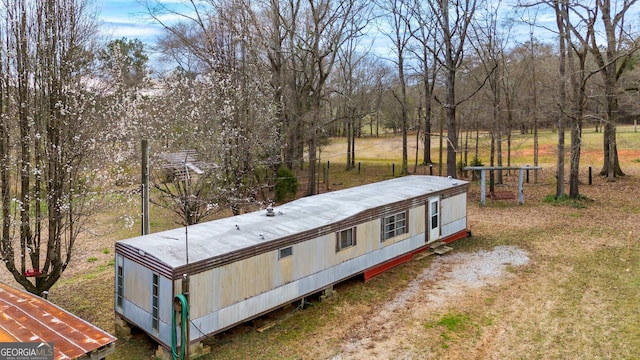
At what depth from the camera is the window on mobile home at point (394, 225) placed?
12201mm

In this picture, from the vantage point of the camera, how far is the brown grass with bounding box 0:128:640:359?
27.4 ft

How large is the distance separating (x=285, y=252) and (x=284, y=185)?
12.7m

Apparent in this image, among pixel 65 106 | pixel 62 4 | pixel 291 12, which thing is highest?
pixel 291 12

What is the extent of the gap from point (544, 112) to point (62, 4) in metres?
25.1

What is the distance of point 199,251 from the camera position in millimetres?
8297

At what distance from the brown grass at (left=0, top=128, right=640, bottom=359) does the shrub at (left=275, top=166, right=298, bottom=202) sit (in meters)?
8.30

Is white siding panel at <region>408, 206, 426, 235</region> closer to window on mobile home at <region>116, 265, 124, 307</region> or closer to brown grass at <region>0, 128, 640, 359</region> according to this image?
brown grass at <region>0, 128, 640, 359</region>

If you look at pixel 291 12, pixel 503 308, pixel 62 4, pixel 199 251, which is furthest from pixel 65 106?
pixel 291 12

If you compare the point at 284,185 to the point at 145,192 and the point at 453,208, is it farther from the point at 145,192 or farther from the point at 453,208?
the point at 145,192

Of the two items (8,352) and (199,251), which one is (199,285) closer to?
(199,251)

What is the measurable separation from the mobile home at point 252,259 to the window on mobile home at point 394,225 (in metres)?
0.03

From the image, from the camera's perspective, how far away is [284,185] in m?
22.1

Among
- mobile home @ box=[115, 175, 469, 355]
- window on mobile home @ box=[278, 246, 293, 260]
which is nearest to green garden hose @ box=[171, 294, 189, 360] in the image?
mobile home @ box=[115, 175, 469, 355]

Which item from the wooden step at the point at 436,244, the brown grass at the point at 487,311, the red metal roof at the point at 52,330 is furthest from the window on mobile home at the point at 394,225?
the red metal roof at the point at 52,330
